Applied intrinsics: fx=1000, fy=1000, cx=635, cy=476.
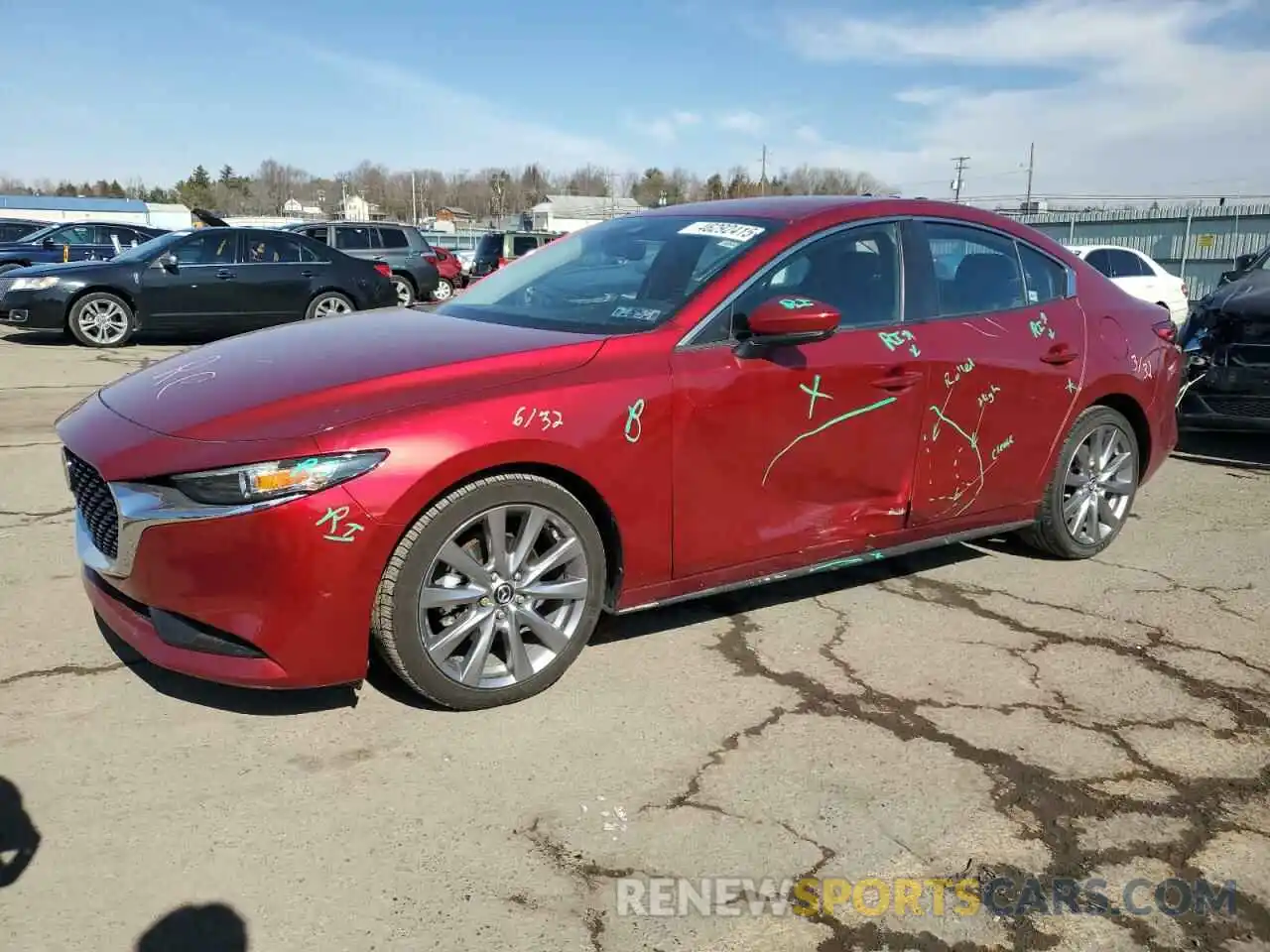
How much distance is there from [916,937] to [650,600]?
146 cm

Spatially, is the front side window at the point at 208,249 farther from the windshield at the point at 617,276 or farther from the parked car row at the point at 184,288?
the windshield at the point at 617,276

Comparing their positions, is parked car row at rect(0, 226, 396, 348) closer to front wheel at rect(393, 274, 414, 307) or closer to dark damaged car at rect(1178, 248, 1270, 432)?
front wheel at rect(393, 274, 414, 307)

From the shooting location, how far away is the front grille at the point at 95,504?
297 cm

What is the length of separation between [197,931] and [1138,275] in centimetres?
1587

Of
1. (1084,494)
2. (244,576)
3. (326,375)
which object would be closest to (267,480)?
(244,576)

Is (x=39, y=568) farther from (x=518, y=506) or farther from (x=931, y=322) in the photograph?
(x=931, y=322)

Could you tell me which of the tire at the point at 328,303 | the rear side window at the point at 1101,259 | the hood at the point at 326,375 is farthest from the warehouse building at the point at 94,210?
the hood at the point at 326,375

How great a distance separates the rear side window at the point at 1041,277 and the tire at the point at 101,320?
11168 millimetres

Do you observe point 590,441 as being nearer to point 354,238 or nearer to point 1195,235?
point 354,238

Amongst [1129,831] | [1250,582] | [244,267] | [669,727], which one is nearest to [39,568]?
[669,727]

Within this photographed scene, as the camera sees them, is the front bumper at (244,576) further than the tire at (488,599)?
No

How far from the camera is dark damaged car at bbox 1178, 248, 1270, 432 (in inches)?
268

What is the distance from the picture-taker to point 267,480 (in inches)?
109

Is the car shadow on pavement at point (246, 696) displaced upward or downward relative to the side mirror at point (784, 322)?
downward
